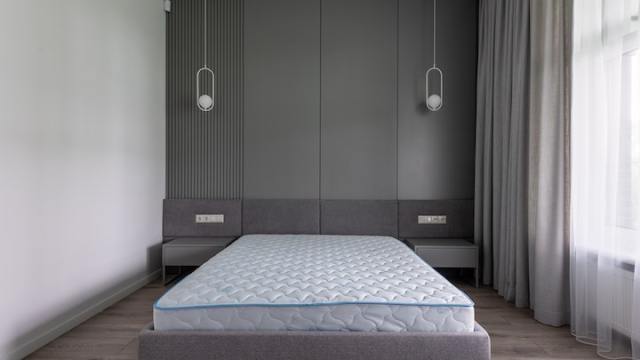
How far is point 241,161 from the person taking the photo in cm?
372

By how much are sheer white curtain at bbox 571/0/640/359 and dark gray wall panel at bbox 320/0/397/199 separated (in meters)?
1.56

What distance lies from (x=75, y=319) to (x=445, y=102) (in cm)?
335

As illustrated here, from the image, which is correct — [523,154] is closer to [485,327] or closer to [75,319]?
[485,327]

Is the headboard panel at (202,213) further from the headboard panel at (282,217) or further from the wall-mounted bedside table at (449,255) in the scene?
the wall-mounted bedside table at (449,255)

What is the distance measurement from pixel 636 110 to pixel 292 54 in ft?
8.68

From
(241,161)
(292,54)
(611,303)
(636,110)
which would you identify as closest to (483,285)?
(611,303)

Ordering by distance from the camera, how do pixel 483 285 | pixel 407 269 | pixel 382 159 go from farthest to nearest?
pixel 382 159
pixel 483 285
pixel 407 269

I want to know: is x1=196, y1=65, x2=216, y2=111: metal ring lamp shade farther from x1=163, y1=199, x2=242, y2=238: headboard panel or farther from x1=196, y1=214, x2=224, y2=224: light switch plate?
x1=196, y1=214, x2=224, y2=224: light switch plate

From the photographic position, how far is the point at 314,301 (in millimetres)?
1768

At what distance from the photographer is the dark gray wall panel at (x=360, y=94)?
3.69 metres

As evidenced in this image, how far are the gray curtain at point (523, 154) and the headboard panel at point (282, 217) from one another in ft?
4.86

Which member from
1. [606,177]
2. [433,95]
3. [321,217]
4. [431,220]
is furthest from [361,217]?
[606,177]

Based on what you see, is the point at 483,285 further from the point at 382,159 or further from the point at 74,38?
the point at 74,38

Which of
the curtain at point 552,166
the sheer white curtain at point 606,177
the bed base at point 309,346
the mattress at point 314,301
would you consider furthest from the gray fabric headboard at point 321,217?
the bed base at point 309,346
